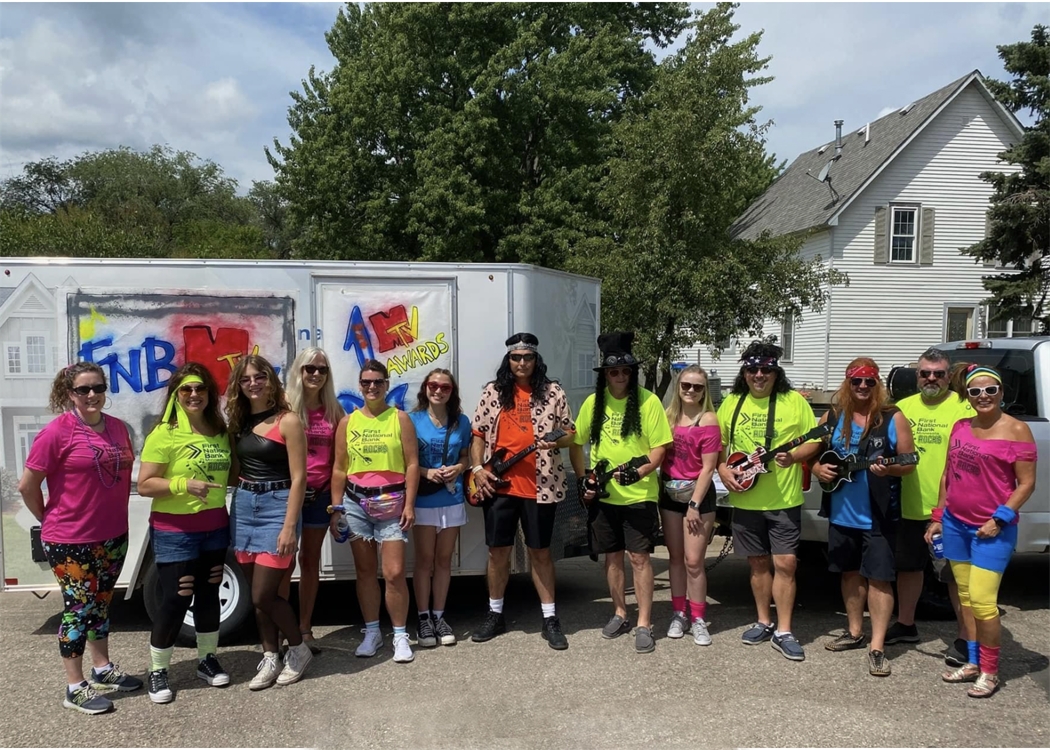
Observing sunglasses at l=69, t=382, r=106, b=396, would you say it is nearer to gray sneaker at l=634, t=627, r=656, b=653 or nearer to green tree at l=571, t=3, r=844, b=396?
gray sneaker at l=634, t=627, r=656, b=653

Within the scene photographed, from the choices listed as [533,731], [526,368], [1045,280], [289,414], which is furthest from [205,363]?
[1045,280]

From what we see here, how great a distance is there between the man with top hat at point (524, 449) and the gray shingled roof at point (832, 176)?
1275cm

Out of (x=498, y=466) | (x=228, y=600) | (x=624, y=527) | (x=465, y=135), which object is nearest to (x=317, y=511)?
(x=228, y=600)

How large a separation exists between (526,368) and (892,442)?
2205 millimetres

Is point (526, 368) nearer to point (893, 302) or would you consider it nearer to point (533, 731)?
point (533, 731)

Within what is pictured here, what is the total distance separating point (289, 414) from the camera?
394 cm

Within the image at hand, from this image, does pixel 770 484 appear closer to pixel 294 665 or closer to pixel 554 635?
pixel 554 635

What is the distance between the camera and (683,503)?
181 inches

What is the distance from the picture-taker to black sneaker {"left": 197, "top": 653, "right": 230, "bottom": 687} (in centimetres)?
396

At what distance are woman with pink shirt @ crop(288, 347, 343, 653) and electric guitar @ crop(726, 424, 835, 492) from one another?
248 cm

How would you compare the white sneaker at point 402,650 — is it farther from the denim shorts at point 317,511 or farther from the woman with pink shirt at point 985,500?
the woman with pink shirt at point 985,500

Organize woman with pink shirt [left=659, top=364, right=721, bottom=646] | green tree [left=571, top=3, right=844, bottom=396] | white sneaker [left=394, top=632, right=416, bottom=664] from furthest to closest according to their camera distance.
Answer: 1. green tree [left=571, top=3, right=844, bottom=396]
2. woman with pink shirt [left=659, top=364, right=721, bottom=646]
3. white sneaker [left=394, top=632, right=416, bottom=664]

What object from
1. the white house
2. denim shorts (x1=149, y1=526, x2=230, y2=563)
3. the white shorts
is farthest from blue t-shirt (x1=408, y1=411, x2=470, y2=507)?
the white house

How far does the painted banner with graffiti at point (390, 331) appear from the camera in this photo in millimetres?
4730
